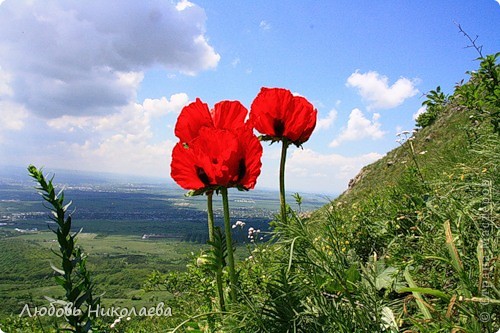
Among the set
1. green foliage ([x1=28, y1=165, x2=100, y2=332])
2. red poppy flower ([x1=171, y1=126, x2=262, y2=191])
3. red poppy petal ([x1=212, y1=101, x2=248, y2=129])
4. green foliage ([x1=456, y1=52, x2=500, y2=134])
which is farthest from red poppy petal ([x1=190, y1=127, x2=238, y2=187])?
green foliage ([x1=456, y1=52, x2=500, y2=134])

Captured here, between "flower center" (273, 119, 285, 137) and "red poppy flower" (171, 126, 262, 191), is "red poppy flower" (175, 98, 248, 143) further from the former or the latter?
"flower center" (273, 119, 285, 137)

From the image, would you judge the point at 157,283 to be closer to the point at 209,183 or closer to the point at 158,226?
the point at 209,183

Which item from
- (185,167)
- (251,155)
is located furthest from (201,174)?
(251,155)

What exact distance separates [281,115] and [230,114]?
38 cm

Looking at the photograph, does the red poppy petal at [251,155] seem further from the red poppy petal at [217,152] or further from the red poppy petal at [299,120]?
the red poppy petal at [299,120]

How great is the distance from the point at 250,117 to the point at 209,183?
0.60m

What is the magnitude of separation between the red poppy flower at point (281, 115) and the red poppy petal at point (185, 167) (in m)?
0.56

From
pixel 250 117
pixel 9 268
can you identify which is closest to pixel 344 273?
pixel 250 117

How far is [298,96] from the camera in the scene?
2137 mm

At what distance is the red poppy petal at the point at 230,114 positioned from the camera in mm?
1774

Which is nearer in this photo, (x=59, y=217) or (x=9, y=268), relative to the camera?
(x=59, y=217)

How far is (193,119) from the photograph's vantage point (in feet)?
5.94

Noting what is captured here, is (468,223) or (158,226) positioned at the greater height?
(468,223)

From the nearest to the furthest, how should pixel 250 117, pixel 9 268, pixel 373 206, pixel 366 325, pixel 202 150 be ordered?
1. pixel 366 325
2. pixel 202 150
3. pixel 250 117
4. pixel 373 206
5. pixel 9 268
